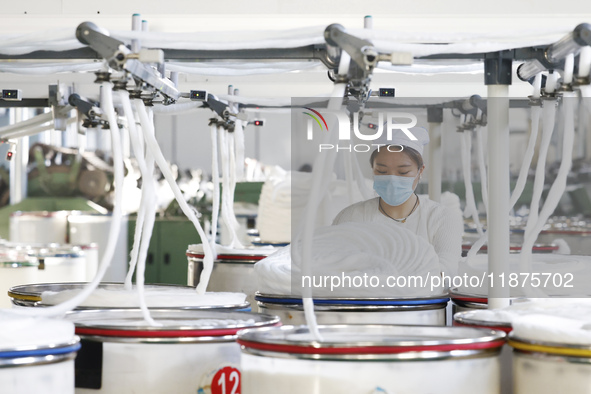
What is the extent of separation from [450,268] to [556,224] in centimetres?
258

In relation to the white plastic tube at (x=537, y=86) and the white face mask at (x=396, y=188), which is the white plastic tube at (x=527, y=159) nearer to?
the white plastic tube at (x=537, y=86)

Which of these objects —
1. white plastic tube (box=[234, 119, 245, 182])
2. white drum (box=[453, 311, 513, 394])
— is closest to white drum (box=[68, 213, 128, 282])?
white plastic tube (box=[234, 119, 245, 182])

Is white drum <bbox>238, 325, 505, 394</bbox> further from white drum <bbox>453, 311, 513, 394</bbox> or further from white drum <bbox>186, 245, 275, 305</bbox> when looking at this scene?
white drum <bbox>186, 245, 275, 305</bbox>

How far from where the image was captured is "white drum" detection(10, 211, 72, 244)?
570 cm

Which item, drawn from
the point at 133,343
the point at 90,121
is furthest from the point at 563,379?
the point at 90,121

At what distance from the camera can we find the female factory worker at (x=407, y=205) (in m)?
1.99

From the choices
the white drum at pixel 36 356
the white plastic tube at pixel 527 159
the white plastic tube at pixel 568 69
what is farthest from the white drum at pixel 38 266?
the white plastic tube at pixel 568 69

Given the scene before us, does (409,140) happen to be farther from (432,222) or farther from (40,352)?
(40,352)

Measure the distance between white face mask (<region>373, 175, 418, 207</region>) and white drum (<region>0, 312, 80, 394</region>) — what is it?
2.94 feet

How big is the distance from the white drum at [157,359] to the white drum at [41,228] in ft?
14.3

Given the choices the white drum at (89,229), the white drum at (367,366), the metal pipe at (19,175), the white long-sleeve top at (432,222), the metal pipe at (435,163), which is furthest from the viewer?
the metal pipe at (19,175)

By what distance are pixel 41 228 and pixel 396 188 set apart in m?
4.21

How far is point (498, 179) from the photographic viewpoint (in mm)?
1659

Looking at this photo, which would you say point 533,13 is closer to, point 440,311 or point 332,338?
point 440,311
